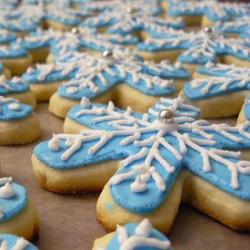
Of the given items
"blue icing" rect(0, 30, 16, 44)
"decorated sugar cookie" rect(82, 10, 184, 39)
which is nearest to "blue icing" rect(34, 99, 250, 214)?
"blue icing" rect(0, 30, 16, 44)

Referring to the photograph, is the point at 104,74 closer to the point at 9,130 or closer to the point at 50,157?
the point at 9,130

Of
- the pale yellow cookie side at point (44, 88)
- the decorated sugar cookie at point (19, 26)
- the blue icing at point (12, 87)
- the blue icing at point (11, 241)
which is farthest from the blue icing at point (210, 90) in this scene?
the decorated sugar cookie at point (19, 26)

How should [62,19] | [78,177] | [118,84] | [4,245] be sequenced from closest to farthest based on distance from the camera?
[4,245]
[78,177]
[118,84]
[62,19]

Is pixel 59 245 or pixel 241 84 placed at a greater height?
pixel 241 84

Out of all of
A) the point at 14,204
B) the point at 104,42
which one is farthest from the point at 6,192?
the point at 104,42

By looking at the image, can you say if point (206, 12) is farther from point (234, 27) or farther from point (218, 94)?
point (218, 94)

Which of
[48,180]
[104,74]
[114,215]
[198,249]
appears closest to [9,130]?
[48,180]
